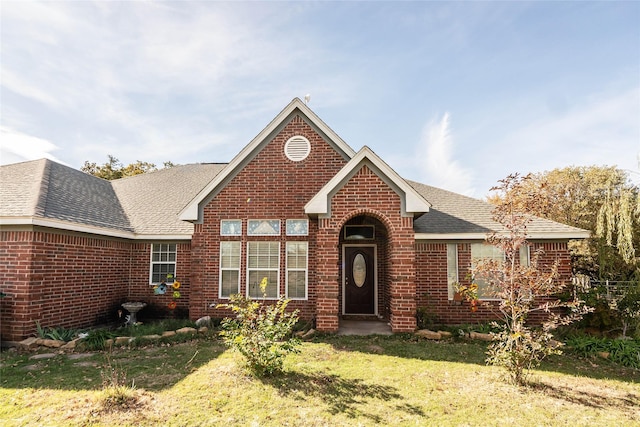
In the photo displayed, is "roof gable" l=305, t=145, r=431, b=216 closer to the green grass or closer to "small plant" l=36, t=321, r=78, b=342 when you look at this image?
the green grass

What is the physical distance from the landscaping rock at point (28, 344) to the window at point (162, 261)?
401 centimetres

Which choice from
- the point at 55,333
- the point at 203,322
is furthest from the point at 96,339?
the point at 203,322

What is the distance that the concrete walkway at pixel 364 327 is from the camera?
9.64 m

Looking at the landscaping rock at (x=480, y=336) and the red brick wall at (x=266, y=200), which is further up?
the red brick wall at (x=266, y=200)

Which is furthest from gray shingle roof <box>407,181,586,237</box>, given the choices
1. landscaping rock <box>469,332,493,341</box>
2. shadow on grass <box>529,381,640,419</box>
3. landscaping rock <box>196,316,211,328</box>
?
landscaping rock <box>196,316,211,328</box>

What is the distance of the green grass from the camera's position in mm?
4762

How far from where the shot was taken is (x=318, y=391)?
18.4 ft

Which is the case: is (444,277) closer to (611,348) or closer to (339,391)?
(611,348)

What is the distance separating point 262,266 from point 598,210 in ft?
42.3

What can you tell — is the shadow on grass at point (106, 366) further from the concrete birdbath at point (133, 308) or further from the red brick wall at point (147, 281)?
the red brick wall at point (147, 281)

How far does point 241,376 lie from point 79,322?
6926 millimetres

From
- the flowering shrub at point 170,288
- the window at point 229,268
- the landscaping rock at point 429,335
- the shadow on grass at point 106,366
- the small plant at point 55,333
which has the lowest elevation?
A: the shadow on grass at point 106,366

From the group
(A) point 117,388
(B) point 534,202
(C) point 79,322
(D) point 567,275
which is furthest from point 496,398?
(C) point 79,322

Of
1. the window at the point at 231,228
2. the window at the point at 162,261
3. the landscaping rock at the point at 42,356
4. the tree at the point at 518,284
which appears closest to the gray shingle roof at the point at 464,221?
the tree at the point at 518,284
